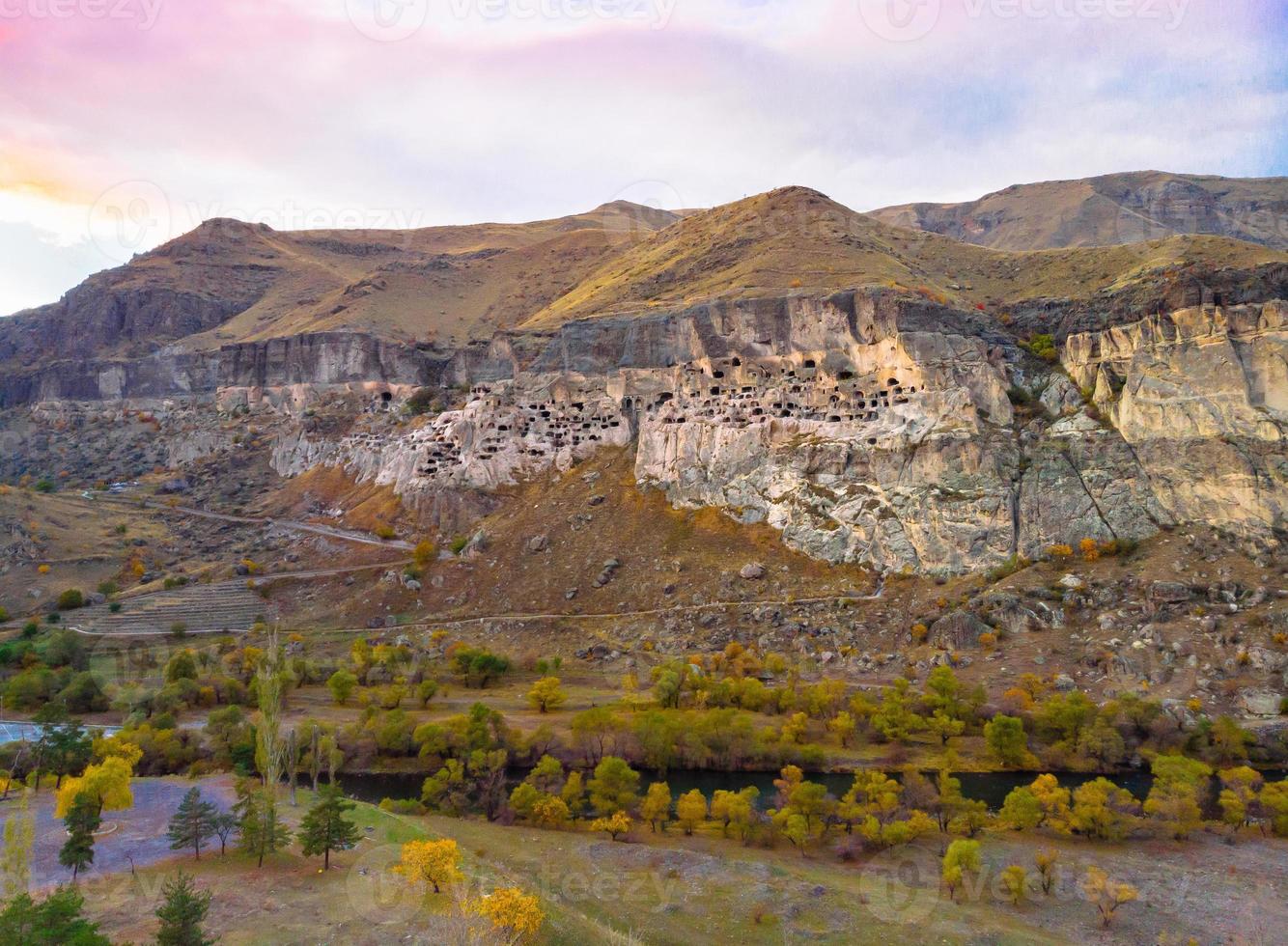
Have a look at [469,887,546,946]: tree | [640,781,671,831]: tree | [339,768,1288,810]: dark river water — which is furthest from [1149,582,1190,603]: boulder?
[469,887,546,946]: tree

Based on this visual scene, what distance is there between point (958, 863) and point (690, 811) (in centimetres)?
909

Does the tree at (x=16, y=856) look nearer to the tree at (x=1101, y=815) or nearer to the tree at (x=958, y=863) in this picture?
the tree at (x=958, y=863)

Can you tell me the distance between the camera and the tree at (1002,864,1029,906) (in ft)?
78.1

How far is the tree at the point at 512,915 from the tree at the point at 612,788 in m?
10.5

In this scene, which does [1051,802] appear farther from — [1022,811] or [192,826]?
[192,826]

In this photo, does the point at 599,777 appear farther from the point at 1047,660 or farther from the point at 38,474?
the point at 38,474

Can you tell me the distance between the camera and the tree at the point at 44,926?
49.3 ft

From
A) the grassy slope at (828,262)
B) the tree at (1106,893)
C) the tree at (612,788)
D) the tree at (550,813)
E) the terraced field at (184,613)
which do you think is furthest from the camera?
the grassy slope at (828,262)

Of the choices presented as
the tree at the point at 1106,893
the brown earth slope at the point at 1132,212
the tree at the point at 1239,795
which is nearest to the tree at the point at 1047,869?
the tree at the point at 1106,893

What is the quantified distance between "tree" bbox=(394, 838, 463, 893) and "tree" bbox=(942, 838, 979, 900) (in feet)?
46.6

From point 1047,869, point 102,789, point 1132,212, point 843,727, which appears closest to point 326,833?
point 102,789

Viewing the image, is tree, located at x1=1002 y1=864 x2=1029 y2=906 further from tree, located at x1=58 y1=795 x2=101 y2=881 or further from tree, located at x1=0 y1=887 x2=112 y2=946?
tree, located at x1=58 y1=795 x2=101 y2=881

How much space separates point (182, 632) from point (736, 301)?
47.3 metres

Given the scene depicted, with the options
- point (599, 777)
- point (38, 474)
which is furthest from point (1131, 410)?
point (38, 474)
